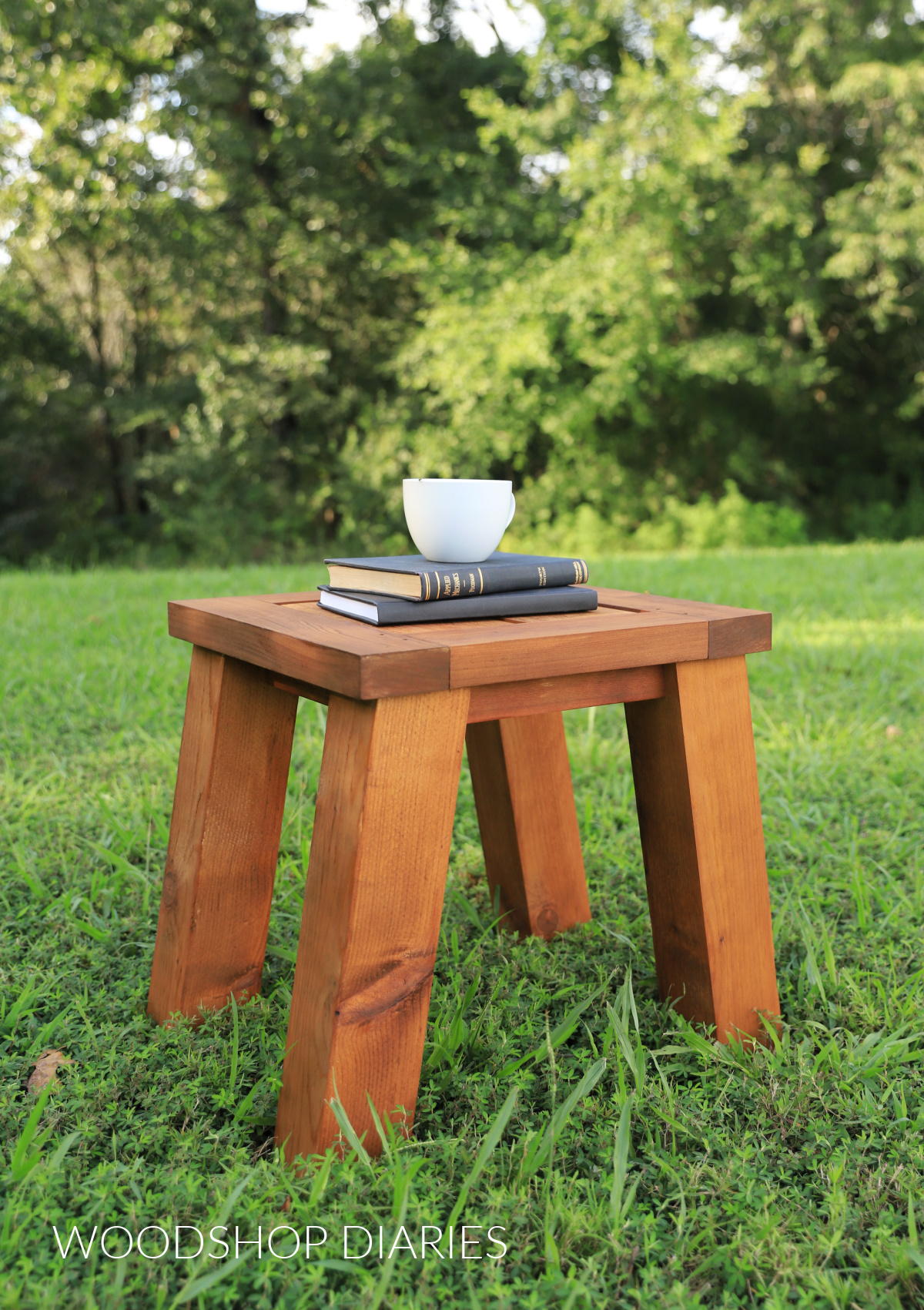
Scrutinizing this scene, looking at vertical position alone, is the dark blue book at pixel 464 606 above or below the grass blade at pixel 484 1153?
above

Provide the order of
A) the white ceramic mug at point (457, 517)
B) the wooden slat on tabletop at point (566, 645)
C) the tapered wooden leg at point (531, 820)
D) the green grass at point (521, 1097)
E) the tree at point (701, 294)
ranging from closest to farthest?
the green grass at point (521, 1097) < the wooden slat on tabletop at point (566, 645) < the white ceramic mug at point (457, 517) < the tapered wooden leg at point (531, 820) < the tree at point (701, 294)

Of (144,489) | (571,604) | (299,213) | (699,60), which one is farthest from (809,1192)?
(144,489)

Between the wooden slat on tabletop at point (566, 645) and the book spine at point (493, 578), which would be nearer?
the wooden slat on tabletop at point (566, 645)

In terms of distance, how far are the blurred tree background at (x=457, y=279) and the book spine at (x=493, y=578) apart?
29.4ft

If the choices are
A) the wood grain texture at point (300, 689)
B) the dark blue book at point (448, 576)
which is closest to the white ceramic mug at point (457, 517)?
the dark blue book at point (448, 576)

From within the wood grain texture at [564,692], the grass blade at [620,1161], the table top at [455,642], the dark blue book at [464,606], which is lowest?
A: the grass blade at [620,1161]

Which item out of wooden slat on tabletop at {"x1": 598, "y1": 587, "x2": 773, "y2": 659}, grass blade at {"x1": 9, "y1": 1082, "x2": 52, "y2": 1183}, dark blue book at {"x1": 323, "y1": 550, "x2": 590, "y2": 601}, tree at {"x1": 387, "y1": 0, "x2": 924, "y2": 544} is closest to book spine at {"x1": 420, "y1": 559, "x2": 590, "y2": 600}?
dark blue book at {"x1": 323, "y1": 550, "x2": 590, "y2": 601}

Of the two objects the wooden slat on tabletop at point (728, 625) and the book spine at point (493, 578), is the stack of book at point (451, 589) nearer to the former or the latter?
the book spine at point (493, 578)

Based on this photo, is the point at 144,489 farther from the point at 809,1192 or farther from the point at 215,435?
the point at 809,1192

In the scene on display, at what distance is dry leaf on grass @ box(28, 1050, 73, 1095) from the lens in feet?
4.03

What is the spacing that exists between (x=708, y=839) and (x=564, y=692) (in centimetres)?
30

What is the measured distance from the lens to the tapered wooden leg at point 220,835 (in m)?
1.33

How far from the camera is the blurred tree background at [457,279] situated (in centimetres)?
969

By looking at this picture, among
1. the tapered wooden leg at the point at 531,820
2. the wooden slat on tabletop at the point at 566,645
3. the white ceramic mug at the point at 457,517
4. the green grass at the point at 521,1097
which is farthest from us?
the tapered wooden leg at the point at 531,820
